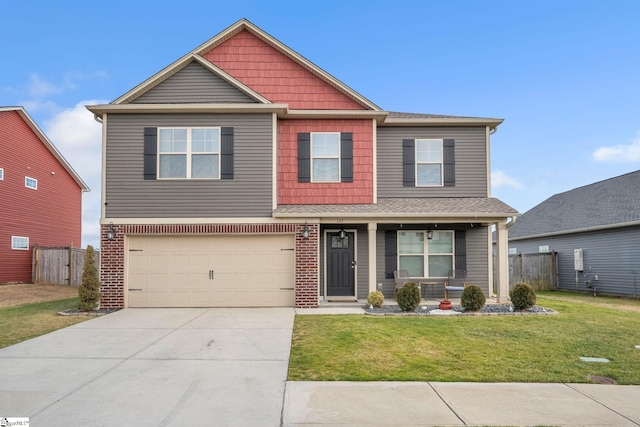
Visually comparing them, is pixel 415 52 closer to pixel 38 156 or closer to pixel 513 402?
pixel 513 402

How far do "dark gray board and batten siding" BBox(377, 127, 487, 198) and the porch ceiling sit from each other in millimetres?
848

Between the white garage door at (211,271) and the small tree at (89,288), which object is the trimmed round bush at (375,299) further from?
the small tree at (89,288)

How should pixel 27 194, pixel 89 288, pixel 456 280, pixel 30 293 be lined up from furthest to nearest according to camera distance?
pixel 27 194, pixel 30 293, pixel 456 280, pixel 89 288

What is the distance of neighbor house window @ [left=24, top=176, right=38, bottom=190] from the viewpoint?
21.0 meters

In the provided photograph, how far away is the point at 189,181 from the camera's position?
1212 centimetres

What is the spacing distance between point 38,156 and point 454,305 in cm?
2045

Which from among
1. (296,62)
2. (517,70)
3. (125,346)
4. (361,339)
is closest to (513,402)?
(361,339)

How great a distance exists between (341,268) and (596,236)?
1126 centimetres

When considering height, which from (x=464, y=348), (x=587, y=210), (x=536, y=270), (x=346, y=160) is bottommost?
(x=464, y=348)

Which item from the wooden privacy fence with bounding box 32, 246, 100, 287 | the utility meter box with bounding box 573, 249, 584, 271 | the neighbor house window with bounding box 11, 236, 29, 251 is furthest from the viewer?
the wooden privacy fence with bounding box 32, 246, 100, 287

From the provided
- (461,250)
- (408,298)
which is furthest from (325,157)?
(461,250)

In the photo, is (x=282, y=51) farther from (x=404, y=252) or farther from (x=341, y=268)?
(x=404, y=252)

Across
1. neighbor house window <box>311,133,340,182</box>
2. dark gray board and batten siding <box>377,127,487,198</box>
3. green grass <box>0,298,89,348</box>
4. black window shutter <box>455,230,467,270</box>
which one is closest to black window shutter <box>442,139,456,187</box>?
dark gray board and batten siding <box>377,127,487,198</box>

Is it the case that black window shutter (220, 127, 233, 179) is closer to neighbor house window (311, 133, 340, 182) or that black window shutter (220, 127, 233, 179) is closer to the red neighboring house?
neighbor house window (311, 133, 340, 182)
